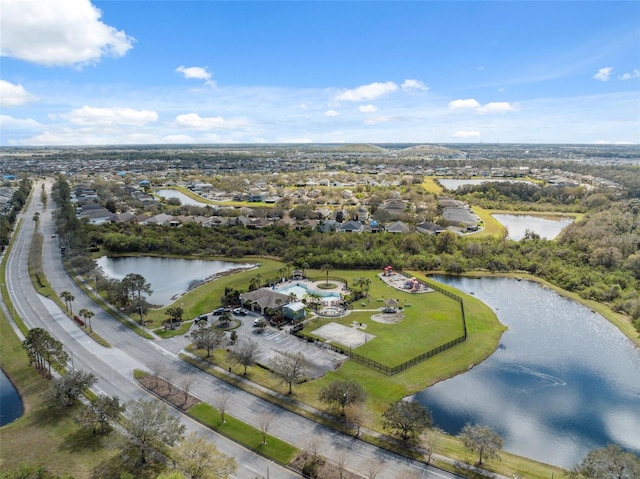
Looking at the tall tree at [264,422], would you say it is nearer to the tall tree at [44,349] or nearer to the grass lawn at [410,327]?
the grass lawn at [410,327]

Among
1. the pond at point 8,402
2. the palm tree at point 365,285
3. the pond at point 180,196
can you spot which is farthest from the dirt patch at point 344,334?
the pond at point 180,196

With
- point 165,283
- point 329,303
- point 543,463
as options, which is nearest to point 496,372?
point 543,463

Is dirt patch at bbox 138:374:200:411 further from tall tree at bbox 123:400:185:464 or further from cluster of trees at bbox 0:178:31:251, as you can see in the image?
cluster of trees at bbox 0:178:31:251

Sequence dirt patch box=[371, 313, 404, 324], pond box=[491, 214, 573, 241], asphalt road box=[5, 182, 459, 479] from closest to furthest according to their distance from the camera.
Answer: asphalt road box=[5, 182, 459, 479] → dirt patch box=[371, 313, 404, 324] → pond box=[491, 214, 573, 241]

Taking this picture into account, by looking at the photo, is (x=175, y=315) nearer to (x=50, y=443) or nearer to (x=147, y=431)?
(x=50, y=443)

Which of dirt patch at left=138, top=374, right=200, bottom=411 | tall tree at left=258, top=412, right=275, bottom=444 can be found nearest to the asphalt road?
tall tree at left=258, top=412, right=275, bottom=444

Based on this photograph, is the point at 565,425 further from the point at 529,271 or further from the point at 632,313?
the point at 529,271
